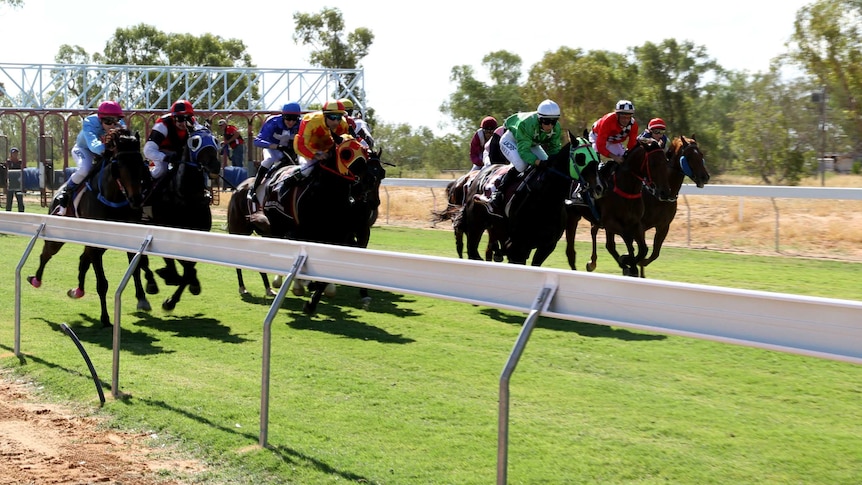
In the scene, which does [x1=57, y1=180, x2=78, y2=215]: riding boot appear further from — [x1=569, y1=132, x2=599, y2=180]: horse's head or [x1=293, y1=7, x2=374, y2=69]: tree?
[x1=293, y1=7, x2=374, y2=69]: tree

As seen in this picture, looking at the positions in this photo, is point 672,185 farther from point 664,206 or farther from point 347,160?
point 347,160

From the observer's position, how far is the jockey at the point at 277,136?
11.5 metres

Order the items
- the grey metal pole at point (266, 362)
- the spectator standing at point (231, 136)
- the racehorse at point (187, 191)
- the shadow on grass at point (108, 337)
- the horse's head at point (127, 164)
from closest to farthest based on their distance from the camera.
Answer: the grey metal pole at point (266, 362) < the shadow on grass at point (108, 337) < the horse's head at point (127, 164) < the racehorse at point (187, 191) < the spectator standing at point (231, 136)

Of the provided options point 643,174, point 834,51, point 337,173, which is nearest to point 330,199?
point 337,173

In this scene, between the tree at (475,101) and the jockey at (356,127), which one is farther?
the tree at (475,101)

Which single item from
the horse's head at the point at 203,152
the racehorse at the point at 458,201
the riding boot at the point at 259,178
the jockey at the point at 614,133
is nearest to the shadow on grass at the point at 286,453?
the horse's head at the point at 203,152

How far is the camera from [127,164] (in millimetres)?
9062

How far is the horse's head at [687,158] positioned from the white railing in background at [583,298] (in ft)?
25.6

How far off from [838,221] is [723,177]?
17747 millimetres

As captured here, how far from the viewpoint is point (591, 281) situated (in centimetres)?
385

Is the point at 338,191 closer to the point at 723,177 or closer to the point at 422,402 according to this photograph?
the point at 422,402

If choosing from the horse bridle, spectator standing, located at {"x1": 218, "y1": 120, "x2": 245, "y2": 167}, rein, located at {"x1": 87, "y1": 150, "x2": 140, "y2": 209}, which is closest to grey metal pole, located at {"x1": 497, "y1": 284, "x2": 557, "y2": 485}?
rein, located at {"x1": 87, "y1": 150, "x2": 140, "y2": 209}

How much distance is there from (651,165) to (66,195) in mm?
6135

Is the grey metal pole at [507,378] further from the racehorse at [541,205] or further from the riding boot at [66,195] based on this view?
the riding boot at [66,195]
